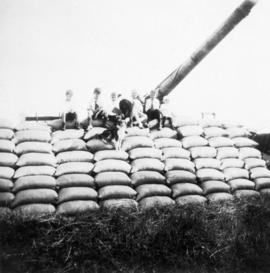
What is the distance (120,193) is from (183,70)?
3396mm

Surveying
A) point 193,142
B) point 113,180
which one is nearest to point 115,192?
point 113,180

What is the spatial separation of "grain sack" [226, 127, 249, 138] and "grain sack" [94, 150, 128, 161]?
211cm

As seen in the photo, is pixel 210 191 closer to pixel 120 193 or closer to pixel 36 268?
pixel 120 193

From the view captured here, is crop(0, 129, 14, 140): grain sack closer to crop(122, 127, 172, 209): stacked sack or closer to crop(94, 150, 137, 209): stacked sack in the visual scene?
crop(94, 150, 137, 209): stacked sack

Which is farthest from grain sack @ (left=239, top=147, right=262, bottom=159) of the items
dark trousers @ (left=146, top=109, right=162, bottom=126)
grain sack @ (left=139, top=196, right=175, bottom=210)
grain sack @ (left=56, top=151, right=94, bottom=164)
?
grain sack @ (left=56, top=151, right=94, bottom=164)

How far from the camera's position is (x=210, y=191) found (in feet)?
16.4

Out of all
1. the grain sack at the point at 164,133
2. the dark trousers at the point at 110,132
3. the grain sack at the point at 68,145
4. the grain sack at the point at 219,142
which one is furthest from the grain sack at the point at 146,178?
the grain sack at the point at 219,142

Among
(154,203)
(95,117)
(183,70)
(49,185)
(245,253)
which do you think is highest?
(183,70)

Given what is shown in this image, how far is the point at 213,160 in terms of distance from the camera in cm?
556

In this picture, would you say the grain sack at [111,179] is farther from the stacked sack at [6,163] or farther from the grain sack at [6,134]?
the grain sack at [6,134]

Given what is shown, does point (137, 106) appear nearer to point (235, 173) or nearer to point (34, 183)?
point (235, 173)

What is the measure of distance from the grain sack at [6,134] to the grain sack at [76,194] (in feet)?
4.16

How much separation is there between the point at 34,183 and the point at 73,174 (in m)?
0.51

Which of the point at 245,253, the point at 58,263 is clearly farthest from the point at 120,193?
the point at 245,253
